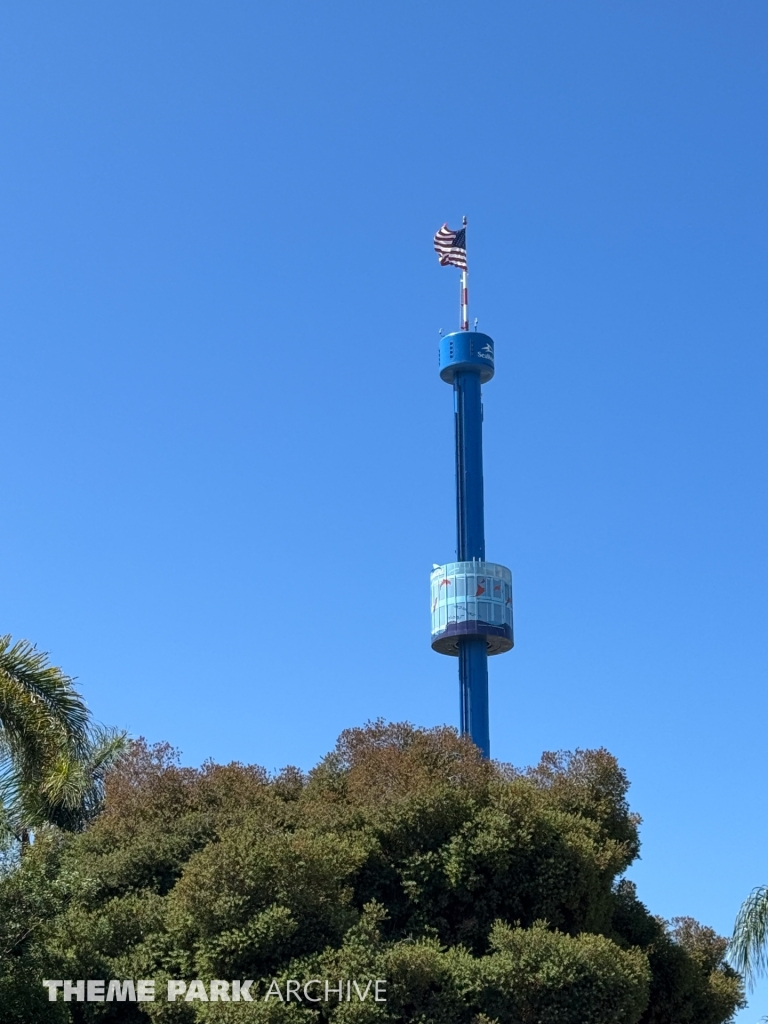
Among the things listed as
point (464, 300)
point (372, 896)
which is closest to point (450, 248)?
point (464, 300)

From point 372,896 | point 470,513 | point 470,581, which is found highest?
point 470,513

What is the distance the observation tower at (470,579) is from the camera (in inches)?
2295

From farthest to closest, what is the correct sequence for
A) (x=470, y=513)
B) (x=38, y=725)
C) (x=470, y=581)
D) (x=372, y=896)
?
(x=470, y=513) < (x=470, y=581) < (x=372, y=896) < (x=38, y=725)

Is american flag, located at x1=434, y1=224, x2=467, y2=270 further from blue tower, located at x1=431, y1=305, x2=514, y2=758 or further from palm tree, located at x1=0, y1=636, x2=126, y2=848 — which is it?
palm tree, located at x1=0, y1=636, x2=126, y2=848

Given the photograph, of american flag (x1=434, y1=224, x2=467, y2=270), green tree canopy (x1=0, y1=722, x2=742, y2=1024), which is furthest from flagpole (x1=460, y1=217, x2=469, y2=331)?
green tree canopy (x1=0, y1=722, x2=742, y2=1024)

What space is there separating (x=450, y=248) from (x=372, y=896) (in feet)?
139

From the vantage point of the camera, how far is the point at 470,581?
58.3 metres

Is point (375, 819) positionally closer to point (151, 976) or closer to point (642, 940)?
point (151, 976)

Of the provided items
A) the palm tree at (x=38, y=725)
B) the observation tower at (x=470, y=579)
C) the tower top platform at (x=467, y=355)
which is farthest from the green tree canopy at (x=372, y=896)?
the tower top platform at (x=467, y=355)

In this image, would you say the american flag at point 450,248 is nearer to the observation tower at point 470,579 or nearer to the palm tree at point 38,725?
the observation tower at point 470,579

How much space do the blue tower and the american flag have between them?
3164 mm

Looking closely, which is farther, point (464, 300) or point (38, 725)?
point (464, 300)

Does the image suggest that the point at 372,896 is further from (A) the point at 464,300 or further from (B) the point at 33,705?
(A) the point at 464,300

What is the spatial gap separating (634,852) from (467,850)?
484 cm
